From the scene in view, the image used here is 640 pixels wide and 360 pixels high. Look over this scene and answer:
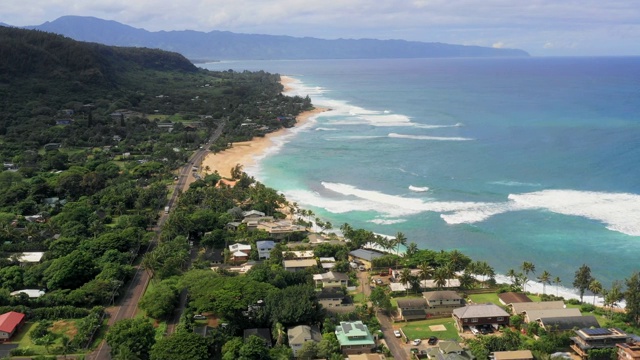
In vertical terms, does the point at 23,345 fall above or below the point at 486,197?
below

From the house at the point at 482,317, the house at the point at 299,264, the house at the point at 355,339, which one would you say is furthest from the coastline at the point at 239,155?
the house at the point at 482,317

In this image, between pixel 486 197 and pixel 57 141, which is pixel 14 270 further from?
pixel 57 141

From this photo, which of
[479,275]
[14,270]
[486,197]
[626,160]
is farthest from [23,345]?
[626,160]

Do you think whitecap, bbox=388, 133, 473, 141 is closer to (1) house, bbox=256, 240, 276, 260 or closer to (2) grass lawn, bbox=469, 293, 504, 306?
(1) house, bbox=256, 240, 276, 260

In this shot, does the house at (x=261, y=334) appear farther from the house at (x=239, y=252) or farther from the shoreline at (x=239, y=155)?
the shoreline at (x=239, y=155)

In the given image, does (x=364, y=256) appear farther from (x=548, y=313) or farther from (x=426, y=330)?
(x=548, y=313)

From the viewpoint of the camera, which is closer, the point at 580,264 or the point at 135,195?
the point at 580,264

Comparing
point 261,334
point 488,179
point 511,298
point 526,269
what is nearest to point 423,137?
point 488,179

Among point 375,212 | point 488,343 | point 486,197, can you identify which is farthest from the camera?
point 486,197
